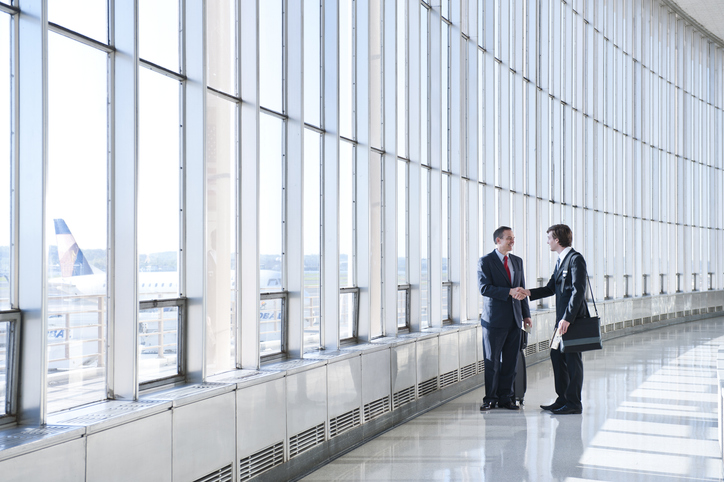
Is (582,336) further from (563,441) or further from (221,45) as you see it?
(221,45)

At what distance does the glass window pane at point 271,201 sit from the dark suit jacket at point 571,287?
10.6ft

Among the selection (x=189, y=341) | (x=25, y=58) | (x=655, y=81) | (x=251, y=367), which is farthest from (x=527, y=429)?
(x=655, y=81)

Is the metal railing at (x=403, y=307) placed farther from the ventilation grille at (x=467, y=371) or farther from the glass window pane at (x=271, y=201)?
the glass window pane at (x=271, y=201)

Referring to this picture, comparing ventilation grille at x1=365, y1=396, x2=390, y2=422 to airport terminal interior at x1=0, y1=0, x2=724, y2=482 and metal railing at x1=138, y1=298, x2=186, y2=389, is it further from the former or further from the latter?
metal railing at x1=138, y1=298, x2=186, y2=389

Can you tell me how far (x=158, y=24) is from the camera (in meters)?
5.19

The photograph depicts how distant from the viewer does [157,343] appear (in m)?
5.05

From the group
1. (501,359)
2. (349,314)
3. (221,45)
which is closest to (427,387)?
(501,359)

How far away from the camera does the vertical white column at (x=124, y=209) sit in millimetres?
4504

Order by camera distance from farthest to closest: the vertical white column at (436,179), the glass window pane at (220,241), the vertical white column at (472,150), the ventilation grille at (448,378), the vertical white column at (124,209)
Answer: the vertical white column at (472,150)
the vertical white column at (436,179)
the ventilation grille at (448,378)
the glass window pane at (220,241)
the vertical white column at (124,209)

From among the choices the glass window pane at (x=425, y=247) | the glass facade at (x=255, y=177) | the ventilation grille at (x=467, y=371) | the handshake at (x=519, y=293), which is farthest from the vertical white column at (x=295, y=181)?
the ventilation grille at (x=467, y=371)

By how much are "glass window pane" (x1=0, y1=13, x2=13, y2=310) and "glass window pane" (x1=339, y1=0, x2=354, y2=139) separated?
14.1ft

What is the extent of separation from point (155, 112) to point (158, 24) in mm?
625

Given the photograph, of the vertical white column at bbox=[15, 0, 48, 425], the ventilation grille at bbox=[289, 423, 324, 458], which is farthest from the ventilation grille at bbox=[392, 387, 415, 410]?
the vertical white column at bbox=[15, 0, 48, 425]

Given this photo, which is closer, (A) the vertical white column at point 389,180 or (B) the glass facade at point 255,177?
(B) the glass facade at point 255,177
